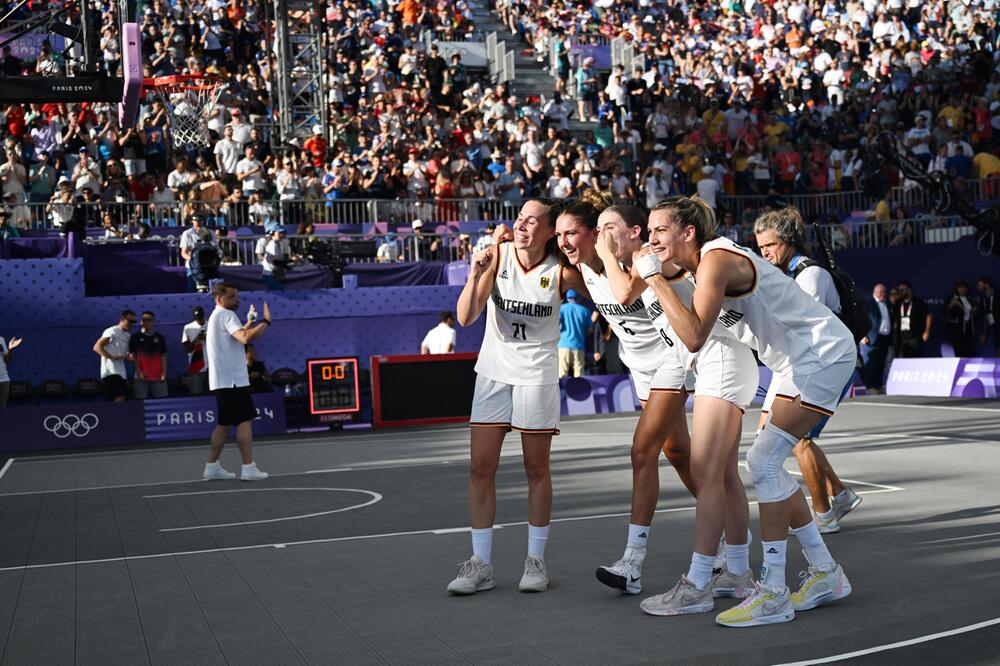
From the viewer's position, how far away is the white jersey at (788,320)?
614cm

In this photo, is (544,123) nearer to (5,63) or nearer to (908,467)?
(5,63)

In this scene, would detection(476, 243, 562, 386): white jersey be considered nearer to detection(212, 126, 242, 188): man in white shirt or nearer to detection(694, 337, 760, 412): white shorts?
detection(694, 337, 760, 412): white shorts

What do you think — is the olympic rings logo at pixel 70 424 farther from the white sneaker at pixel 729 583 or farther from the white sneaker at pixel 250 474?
the white sneaker at pixel 729 583

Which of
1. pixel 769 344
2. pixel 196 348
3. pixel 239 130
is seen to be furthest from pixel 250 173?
pixel 769 344

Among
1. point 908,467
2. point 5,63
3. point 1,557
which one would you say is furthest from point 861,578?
point 5,63

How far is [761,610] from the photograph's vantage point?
19.6 feet

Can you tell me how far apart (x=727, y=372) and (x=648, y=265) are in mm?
729

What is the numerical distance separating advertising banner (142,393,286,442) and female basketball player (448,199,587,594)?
13.4 m

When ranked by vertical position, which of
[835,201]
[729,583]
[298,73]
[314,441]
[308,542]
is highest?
[298,73]

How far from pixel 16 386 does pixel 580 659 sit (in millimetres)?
17870

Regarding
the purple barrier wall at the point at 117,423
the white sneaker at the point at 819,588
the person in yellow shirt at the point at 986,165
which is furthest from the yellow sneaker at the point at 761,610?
the person in yellow shirt at the point at 986,165

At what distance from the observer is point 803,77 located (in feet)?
110

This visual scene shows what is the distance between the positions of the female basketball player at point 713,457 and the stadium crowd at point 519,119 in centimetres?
1743

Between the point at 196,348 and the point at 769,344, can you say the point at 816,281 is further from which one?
the point at 196,348
